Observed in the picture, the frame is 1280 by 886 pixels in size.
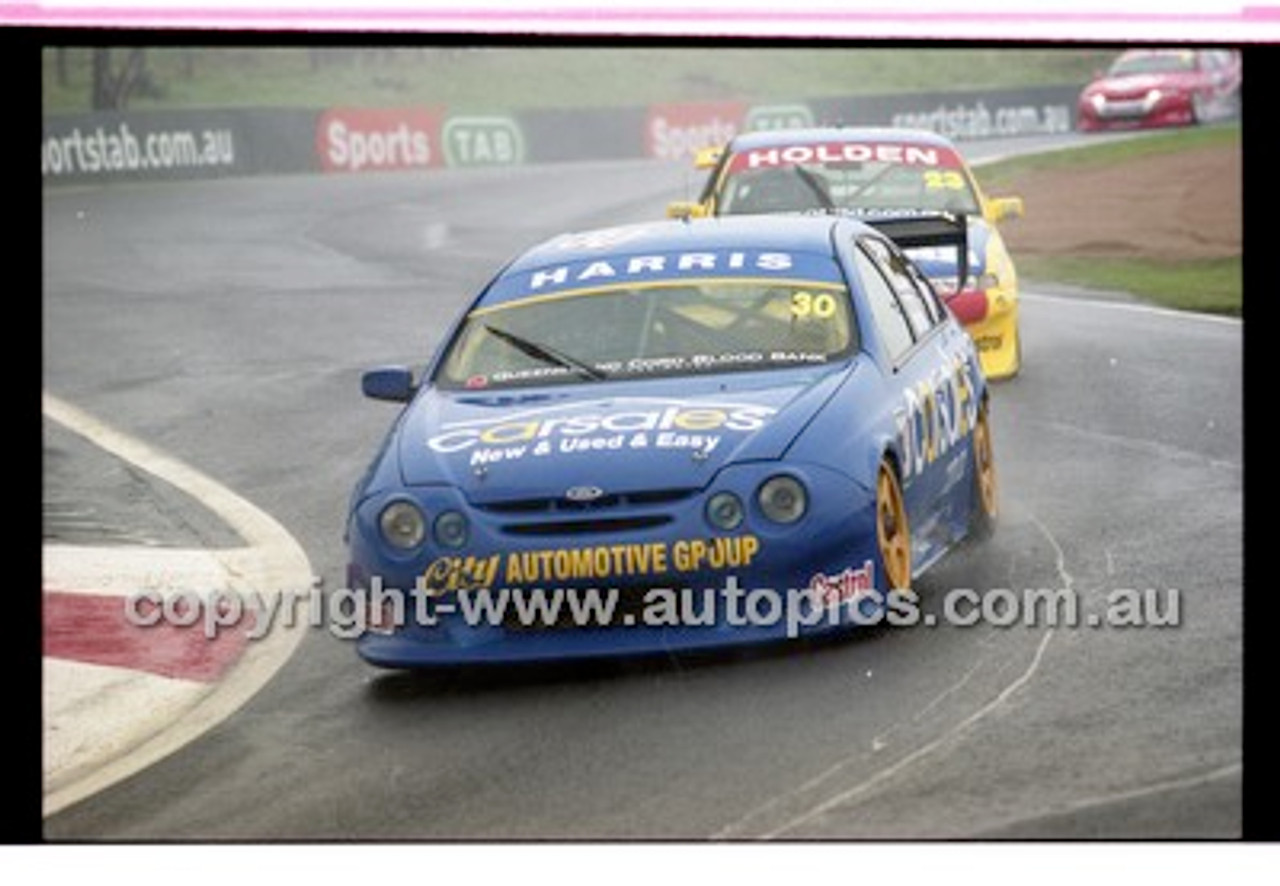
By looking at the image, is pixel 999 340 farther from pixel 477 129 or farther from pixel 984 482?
pixel 477 129

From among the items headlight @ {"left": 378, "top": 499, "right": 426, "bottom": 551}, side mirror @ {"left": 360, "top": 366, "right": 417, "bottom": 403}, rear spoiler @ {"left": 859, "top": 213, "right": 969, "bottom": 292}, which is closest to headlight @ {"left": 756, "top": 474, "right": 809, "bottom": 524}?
headlight @ {"left": 378, "top": 499, "right": 426, "bottom": 551}

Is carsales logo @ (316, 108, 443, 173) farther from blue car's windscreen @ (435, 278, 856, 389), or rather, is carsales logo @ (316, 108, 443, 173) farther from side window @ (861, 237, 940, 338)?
side window @ (861, 237, 940, 338)

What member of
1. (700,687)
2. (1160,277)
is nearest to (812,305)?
(700,687)

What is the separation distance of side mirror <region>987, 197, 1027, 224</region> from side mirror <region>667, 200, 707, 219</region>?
93cm

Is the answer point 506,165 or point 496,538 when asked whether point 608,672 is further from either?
point 506,165

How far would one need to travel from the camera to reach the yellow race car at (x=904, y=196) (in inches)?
447

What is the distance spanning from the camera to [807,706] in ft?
30.7

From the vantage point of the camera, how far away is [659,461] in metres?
9.52

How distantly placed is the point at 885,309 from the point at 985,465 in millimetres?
561

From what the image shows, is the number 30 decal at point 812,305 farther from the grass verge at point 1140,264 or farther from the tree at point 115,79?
the tree at point 115,79

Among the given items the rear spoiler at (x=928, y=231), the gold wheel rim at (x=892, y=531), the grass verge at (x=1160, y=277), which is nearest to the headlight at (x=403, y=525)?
the gold wheel rim at (x=892, y=531)

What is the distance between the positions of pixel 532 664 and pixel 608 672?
0.56 feet

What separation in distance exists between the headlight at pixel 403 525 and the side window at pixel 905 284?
1.75 metres
